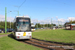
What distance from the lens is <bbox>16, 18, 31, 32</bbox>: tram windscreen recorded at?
14.7 metres

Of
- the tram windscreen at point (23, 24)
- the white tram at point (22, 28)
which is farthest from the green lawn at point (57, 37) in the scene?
the tram windscreen at point (23, 24)

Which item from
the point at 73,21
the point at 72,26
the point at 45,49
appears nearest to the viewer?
the point at 45,49

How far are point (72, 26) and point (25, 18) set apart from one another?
43.3m

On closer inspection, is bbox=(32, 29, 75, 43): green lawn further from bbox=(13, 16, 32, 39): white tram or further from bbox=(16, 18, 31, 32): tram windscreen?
bbox=(16, 18, 31, 32): tram windscreen

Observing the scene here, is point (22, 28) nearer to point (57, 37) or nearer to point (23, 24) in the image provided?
point (23, 24)

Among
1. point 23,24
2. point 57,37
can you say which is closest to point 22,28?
point 23,24

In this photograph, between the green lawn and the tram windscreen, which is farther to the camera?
the tram windscreen

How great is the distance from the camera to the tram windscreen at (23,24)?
48.2 ft

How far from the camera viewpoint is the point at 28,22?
49.5 feet

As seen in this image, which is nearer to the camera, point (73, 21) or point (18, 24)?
point (18, 24)

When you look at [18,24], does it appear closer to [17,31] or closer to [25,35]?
[17,31]

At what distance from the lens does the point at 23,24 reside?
48.7 feet

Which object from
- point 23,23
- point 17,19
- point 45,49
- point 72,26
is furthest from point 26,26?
point 72,26

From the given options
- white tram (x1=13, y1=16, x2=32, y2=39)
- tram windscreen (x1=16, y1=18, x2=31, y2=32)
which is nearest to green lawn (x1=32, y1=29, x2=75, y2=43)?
white tram (x1=13, y1=16, x2=32, y2=39)
